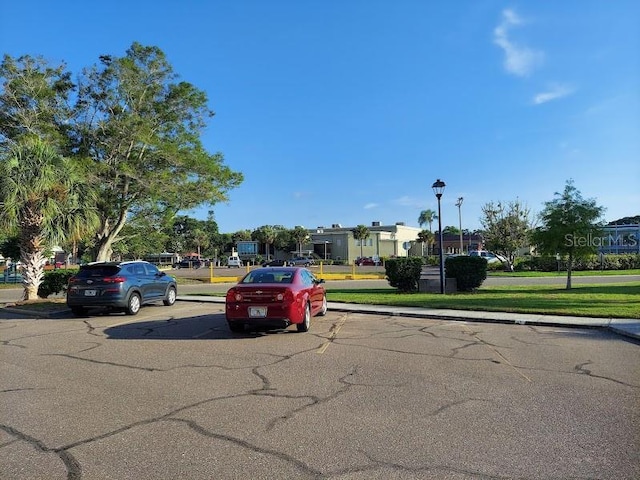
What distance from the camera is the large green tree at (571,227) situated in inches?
881

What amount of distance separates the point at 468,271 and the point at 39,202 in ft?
54.4

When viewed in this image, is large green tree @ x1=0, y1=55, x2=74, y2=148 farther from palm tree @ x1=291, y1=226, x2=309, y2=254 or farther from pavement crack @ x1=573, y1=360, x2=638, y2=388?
palm tree @ x1=291, y1=226, x2=309, y2=254

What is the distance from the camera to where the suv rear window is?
1415 cm

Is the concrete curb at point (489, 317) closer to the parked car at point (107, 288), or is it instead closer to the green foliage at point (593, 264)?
the parked car at point (107, 288)

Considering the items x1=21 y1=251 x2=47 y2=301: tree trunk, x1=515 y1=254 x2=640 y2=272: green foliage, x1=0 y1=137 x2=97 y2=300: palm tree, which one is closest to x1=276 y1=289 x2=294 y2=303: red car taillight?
x1=0 y1=137 x2=97 y2=300: palm tree

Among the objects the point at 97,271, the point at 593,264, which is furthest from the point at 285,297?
the point at 593,264

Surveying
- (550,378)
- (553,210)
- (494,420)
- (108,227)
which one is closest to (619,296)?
(553,210)

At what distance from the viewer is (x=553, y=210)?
23.1m

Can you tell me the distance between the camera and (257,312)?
1020cm

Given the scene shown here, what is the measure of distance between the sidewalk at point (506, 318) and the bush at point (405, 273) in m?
5.63

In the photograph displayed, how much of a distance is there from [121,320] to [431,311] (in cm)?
864

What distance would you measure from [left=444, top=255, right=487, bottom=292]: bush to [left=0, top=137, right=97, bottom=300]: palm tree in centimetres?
1463

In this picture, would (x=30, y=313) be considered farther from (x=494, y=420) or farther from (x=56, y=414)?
(x=494, y=420)

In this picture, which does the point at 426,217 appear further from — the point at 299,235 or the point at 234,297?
the point at 234,297
